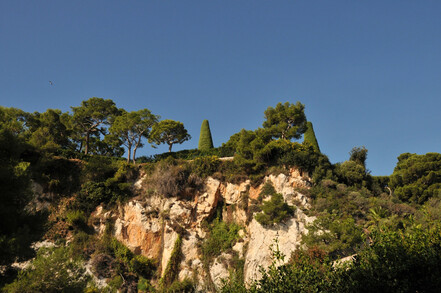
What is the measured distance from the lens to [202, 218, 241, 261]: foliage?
21.9m

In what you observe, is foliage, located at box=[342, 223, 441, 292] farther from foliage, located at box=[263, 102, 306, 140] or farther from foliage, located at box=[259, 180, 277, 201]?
foliage, located at box=[263, 102, 306, 140]

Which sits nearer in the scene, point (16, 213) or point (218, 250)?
point (16, 213)

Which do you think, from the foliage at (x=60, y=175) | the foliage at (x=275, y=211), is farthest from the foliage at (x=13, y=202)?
the foliage at (x=60, y=175)

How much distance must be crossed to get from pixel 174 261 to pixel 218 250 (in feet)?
10.4

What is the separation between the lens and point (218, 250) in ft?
72.0

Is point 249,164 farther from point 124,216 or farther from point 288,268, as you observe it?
point 288,268

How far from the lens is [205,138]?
38938 millimetres

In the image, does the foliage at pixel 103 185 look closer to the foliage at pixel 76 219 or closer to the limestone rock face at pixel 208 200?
the foliage at pixel 76 219

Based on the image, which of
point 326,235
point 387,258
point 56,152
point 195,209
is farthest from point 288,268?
point 56,152

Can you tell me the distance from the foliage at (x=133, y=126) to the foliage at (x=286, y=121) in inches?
489

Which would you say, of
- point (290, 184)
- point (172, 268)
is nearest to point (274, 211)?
point (290, 184)

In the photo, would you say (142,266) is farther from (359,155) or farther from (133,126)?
(359,155)

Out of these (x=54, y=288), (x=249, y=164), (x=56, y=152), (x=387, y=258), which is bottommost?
(x=54, y=288)

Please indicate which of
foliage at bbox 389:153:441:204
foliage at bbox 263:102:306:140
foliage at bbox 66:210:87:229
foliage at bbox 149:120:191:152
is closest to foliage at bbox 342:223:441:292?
foliage at bbox 389:153:441:204
